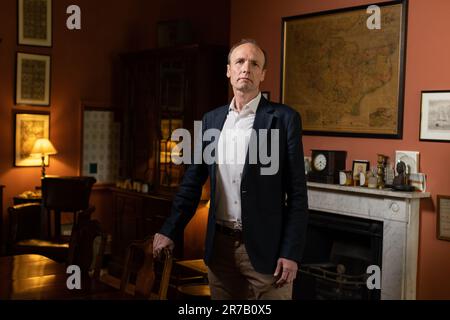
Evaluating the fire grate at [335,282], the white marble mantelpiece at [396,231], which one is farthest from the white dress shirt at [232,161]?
the fire grate at [335,282]

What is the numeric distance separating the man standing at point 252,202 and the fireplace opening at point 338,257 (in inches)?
82.2

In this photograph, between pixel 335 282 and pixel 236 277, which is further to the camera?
pixel 335 282

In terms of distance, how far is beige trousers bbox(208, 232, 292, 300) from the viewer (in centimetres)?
211

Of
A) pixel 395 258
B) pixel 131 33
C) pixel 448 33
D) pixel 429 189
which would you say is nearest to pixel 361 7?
pixel 448 33

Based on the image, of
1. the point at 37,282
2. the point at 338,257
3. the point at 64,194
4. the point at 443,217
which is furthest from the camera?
the point at 64,194

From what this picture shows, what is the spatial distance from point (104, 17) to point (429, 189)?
3930 mm

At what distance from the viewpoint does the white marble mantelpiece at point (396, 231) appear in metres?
3.80

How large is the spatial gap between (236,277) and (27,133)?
4.23 meters

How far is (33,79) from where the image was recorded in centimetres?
591

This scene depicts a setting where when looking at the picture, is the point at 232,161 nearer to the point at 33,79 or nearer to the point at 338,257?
the point at 338,257

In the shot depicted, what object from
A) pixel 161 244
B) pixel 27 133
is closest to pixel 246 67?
pixel 161 244

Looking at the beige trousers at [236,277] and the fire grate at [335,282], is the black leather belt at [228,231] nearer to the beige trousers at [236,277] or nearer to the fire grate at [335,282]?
the beige trousers at [236,277]

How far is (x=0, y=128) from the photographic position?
18.8 ft

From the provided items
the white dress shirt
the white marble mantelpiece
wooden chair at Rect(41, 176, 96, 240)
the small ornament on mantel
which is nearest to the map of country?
the small ornament on mantel
